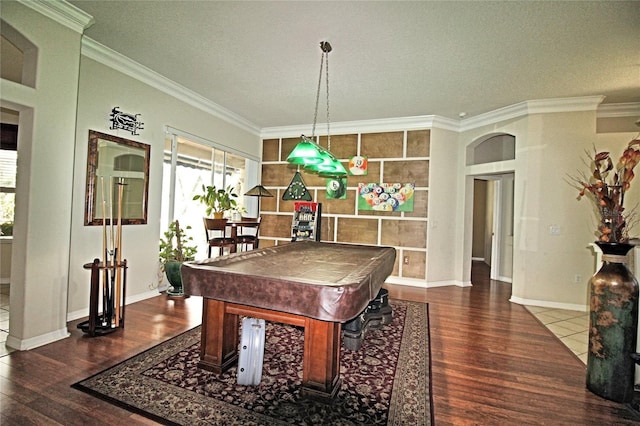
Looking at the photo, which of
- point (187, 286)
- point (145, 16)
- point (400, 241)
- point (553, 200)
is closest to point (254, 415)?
point (187, 286)

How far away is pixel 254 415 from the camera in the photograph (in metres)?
1.92

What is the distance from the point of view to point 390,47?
11.1 ft

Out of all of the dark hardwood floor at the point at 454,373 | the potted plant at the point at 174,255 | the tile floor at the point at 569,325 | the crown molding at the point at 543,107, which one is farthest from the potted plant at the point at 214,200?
the tile floor at the point at 569,325

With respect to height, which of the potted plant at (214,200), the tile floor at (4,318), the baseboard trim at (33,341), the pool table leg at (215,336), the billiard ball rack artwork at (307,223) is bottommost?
the tile floor at (4,318)

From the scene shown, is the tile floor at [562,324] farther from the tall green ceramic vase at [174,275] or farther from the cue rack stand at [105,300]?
the tall green ceramic vase at [174,275]

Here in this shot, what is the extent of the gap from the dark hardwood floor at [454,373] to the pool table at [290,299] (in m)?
0.74

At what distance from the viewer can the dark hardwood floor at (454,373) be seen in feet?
6.48

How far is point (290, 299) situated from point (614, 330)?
7.97 ft

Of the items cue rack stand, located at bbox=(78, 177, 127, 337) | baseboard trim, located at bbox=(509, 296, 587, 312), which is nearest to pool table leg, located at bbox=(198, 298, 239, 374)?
cue rack stand, located at bbox=(78, 177, 127, 337)

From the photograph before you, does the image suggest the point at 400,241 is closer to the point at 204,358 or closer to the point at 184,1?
the point at 204,358

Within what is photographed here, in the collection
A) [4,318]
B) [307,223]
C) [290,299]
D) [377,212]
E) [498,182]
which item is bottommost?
[4,318]

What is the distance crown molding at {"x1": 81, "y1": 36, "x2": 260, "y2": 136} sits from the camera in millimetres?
3539

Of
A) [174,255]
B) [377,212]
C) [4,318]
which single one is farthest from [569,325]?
[4,318]

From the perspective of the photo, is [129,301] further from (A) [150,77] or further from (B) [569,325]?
(B) [569,325]
